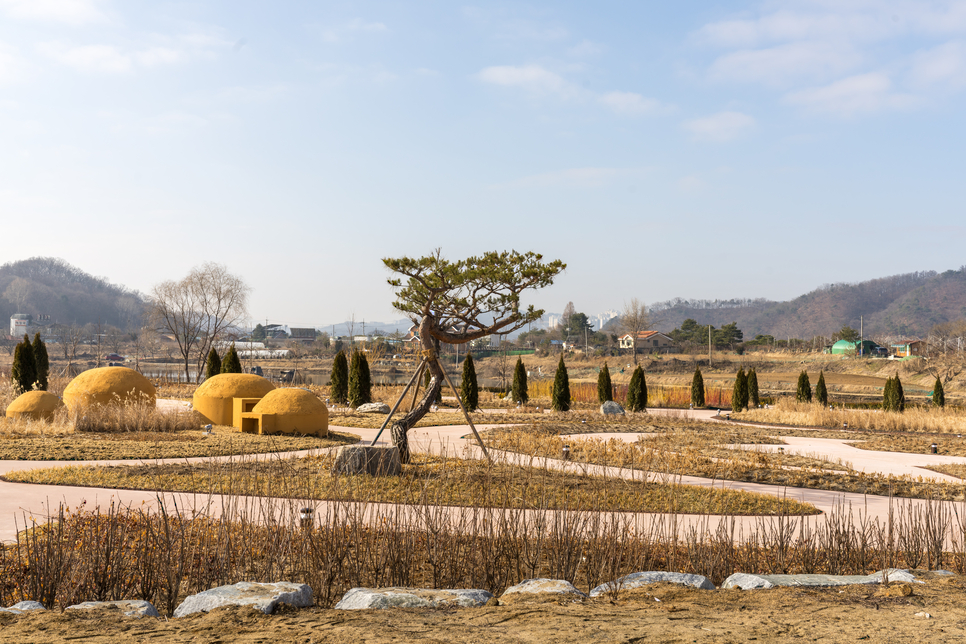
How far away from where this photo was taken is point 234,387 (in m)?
14.4

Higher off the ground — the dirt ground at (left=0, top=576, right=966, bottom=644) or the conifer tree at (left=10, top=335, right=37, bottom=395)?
the conifer tree at (left=10, top=335, right=37, bottom=395)

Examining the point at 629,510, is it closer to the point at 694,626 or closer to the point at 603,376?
the point at 694,626

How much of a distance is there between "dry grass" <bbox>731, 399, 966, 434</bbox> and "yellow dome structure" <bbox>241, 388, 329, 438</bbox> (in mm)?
13138

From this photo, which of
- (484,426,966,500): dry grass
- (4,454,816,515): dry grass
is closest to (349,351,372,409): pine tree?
(484,426,966,500): dry grass

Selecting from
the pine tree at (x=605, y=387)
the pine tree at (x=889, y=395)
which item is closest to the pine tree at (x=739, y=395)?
the pine tree at (x=889, y=395)

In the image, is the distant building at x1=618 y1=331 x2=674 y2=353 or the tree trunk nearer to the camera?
the tree trunk

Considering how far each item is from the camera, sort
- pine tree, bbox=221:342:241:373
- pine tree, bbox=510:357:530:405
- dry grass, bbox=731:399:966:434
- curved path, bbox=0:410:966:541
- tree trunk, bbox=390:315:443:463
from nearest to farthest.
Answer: curved path, bbox=0:410:966:541 → tree trunk, bbox=390:315:443:463 → dry grass, bbox=731:399:966:434 → pine tree, bbox=221:342:241:373 → pine tree, bbox=510:357:530:405

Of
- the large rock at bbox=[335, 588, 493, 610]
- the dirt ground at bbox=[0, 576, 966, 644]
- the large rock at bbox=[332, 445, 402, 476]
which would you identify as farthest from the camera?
the large rock at bbox=[332, 445, 402, 476]

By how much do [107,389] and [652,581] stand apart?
43.6 feet

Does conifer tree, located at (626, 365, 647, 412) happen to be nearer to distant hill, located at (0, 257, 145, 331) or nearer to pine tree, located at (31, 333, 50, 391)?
pine tree, located at (31, 333, 50, 391)

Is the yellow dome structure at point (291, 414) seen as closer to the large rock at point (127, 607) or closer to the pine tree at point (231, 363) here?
the pine tree at point (231, 363)

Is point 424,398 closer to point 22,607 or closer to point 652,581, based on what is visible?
point 652,581

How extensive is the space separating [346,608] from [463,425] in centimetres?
1349

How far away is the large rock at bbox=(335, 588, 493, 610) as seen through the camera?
3.42 metres
